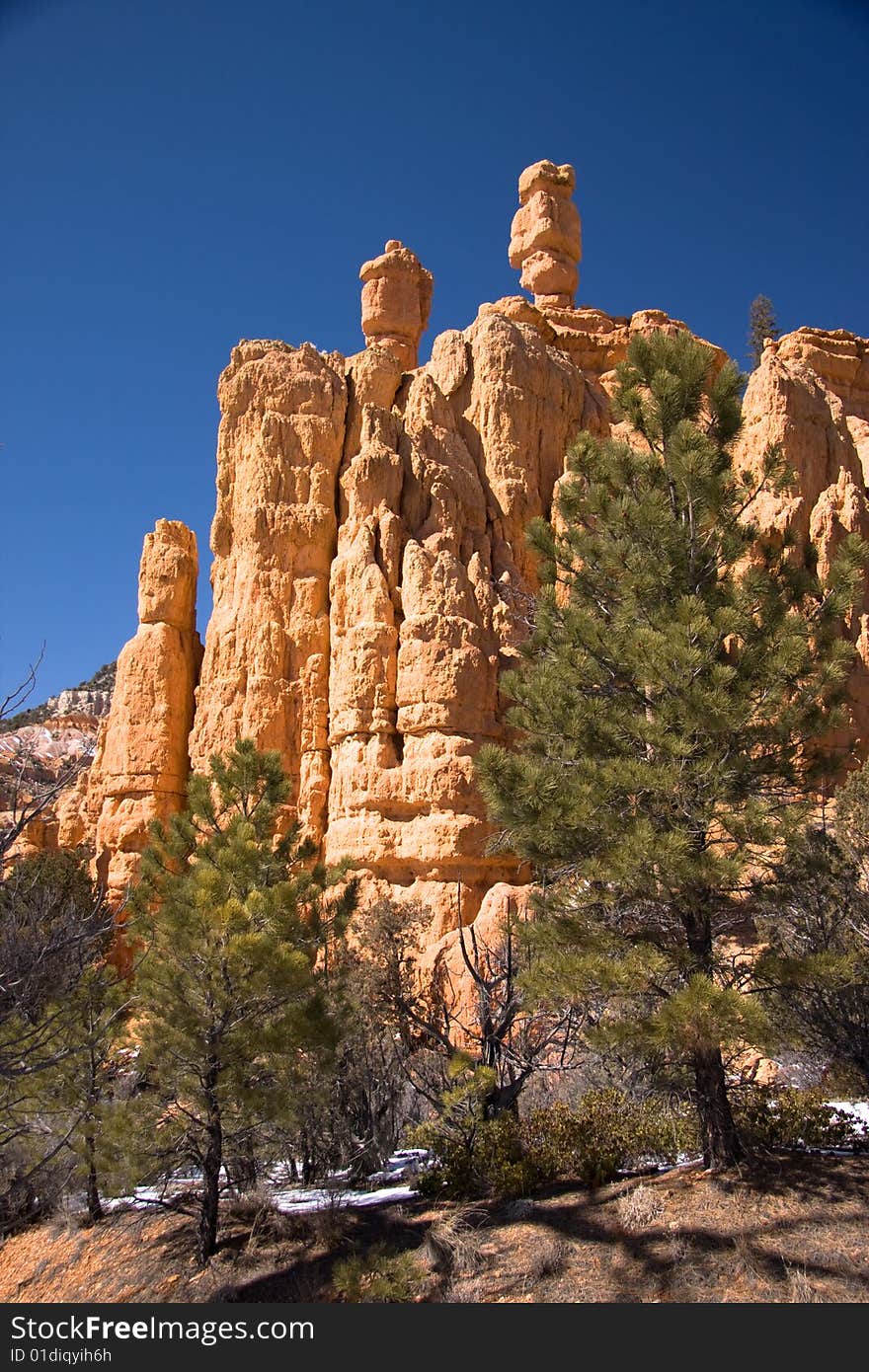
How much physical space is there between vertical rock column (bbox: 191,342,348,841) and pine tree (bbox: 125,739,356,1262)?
1350 centimetres

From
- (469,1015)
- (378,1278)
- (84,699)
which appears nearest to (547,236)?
(469,1015)

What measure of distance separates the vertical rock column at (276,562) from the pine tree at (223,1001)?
13498 mm

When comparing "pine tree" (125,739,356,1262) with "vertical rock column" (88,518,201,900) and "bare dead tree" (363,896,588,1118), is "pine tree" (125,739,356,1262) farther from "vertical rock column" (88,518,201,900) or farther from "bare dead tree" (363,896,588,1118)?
"vertical rock column" (88,518,201,900)

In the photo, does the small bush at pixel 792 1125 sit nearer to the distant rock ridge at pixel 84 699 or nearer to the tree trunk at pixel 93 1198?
the tree trunk at pixel 93 1198

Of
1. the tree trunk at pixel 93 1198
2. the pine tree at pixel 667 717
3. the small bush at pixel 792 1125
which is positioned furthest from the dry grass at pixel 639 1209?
the tree trunk at pixel 93 1198

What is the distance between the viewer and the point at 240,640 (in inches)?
1013

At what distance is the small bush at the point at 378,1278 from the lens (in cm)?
796

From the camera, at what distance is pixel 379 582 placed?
80.2ft

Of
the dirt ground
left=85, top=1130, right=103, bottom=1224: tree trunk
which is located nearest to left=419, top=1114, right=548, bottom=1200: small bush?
the dirt ground

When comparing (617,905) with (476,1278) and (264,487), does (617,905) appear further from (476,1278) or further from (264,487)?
(264,487)

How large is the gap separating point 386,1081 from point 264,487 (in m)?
17.9

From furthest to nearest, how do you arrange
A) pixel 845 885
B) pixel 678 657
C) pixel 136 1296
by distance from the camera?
1. pixel 845 885
2. pixel 136 1296
3. pixel 678 657

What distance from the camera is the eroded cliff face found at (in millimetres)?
22953

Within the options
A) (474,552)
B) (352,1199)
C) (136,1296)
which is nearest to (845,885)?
(352,1199)
